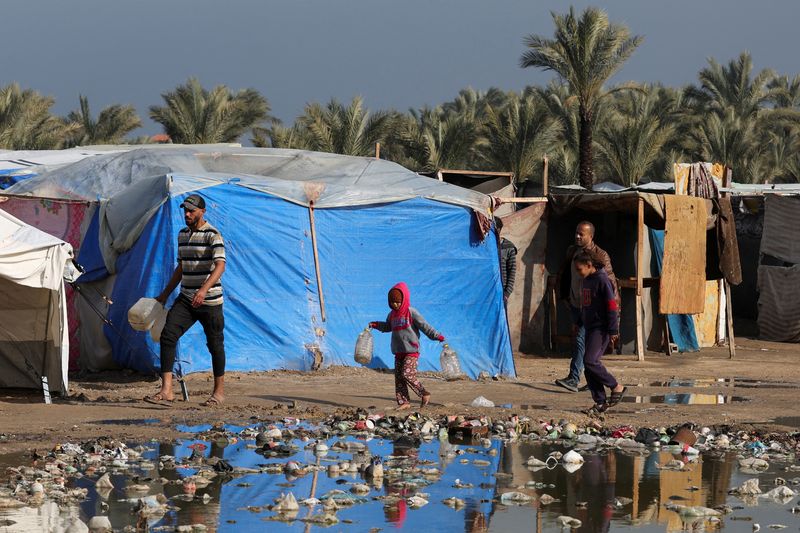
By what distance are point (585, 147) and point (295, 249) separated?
1736 centimetres

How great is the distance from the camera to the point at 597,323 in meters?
10.9

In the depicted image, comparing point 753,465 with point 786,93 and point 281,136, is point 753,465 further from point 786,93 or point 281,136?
point 786,93

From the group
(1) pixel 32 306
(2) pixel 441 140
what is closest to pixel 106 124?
(2) pixel 441 140

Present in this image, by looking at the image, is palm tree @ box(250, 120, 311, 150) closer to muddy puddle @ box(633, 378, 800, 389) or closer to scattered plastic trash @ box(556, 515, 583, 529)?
muddy puddle @ box(633, 378, 800, 389)

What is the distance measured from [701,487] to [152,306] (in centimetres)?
572

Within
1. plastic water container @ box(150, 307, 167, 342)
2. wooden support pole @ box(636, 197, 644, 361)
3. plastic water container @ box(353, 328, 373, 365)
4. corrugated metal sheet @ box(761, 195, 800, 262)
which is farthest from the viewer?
corrugated metal sheet @ box(761, 195, 800, 262)

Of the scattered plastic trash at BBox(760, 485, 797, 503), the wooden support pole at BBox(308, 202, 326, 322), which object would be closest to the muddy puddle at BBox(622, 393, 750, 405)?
the wooden support pole at BBox(308, 202, 326, 322)

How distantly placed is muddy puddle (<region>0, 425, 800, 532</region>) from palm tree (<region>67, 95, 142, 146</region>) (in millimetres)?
26907

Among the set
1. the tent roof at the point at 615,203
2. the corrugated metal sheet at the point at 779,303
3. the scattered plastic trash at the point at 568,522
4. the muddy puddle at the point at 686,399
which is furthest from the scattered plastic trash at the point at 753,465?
the corrugated metal sheet at the point at 779,303

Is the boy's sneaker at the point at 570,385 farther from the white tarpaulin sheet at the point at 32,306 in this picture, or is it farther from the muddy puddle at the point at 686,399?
the white tarpaulin sheet at the point at 32,306

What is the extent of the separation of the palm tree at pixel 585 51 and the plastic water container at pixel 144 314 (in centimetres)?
1871

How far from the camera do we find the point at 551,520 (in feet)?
20.6

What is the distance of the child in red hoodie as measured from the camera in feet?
36.5

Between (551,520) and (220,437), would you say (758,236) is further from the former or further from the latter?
(551,520)
